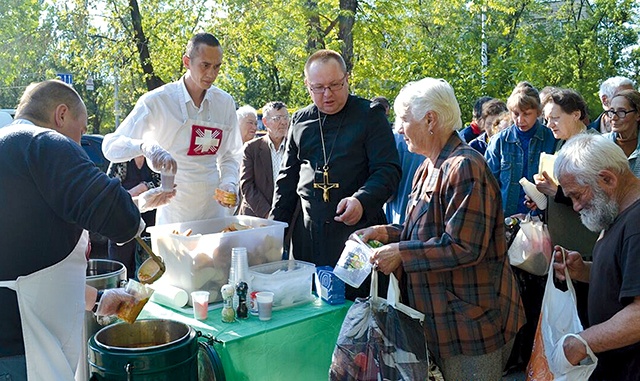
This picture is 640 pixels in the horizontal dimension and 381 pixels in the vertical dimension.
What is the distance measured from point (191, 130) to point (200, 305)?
1153mm

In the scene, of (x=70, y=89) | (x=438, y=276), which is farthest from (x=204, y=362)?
(x=70, y=89)

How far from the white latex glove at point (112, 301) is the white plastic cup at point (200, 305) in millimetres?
386

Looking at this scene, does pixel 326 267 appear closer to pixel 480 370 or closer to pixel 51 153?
pixel 480 370

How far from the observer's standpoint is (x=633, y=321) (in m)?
1.87

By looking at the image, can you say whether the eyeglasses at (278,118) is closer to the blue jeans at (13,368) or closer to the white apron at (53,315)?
the white apron at (53,315)

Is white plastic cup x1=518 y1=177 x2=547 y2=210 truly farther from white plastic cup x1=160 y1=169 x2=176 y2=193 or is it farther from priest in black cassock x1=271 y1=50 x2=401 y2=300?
white plastic cup x1=160 y1=169 x2=176 y2=193

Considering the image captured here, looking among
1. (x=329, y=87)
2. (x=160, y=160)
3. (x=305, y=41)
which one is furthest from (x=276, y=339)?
(x=305, y=41)

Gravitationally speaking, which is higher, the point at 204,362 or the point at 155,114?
the point at 155,114

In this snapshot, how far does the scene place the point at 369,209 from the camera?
2.78 metres

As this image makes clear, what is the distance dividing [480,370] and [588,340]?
39 centimetres

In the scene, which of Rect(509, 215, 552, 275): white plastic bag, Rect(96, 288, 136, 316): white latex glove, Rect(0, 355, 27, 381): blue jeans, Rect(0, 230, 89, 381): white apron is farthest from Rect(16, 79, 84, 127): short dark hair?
Rect(509, 215, 552, 275): white plastic bag

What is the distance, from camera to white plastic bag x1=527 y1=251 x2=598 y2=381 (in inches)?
80.5

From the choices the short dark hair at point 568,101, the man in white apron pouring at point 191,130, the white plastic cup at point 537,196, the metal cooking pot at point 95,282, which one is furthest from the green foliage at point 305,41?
the metal cooking pot at point 95,282

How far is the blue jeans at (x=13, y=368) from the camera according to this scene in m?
1.87
